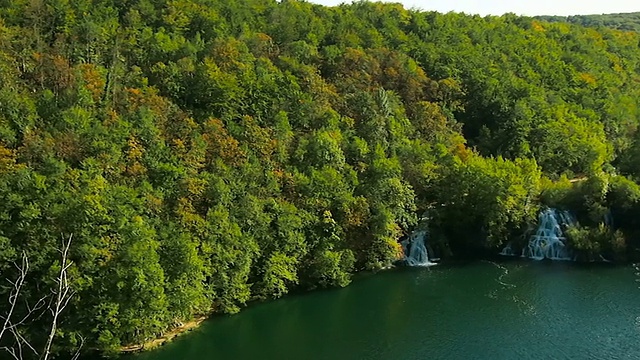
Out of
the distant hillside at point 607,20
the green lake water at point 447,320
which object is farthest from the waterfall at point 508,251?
the distant hillside at point 607,20

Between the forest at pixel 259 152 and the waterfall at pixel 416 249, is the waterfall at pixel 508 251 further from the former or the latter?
the waterfall at pixel 416 249

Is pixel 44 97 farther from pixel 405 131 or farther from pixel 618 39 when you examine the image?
pixel 618 39

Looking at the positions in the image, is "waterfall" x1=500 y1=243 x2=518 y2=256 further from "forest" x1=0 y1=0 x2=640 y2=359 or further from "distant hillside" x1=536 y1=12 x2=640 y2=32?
"distant hillside" x1=536 y1=12 x2=640 y2=32

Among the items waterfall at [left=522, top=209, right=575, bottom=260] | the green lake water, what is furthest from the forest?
the green lake water

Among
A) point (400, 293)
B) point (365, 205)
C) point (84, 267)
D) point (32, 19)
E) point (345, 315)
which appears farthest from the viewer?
point (32, 19)

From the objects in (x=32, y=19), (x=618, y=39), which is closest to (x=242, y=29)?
(x=32, y=19)

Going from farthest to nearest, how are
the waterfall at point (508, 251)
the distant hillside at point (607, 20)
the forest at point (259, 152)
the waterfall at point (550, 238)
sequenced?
the distant hillside at point (607, 20), the waterfall at point (508, 251), the waterfall at point (550, 238), the forest at point (259, 152)
